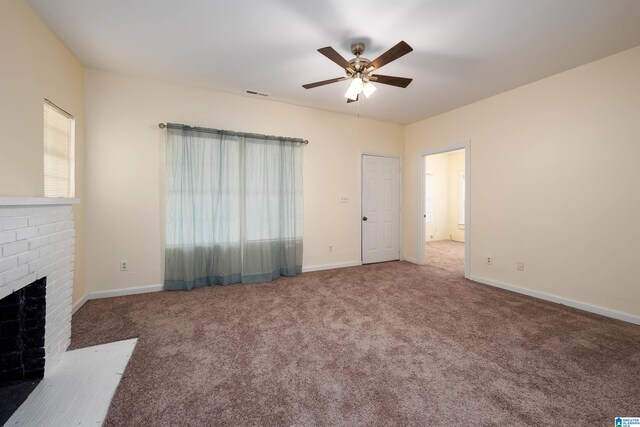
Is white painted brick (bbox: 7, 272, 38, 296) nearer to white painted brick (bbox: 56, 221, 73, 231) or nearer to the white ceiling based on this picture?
white painted brick (bbox: 56, 221, 73, 231)

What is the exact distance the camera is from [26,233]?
150 cm

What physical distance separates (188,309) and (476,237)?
410cm

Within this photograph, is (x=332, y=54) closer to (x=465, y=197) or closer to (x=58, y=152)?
(x=58, y=152)

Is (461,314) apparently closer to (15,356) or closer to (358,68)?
(358,68)

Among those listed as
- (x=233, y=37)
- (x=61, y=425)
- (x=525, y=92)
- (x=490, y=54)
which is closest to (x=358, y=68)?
(x=233, y=37)

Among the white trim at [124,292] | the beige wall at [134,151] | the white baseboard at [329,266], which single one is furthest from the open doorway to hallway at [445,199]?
the white trim at [124,292]

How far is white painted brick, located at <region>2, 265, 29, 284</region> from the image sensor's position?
53.6 inches

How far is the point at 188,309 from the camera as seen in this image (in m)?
2.75

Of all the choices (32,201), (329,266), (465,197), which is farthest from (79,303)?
(465,197)

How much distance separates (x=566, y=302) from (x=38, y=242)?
496 cm

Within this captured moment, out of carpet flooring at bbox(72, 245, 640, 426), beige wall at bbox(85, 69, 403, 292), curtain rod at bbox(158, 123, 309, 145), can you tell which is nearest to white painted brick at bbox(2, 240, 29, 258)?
carpet flooring at bbox(72, 245, 640, 426)

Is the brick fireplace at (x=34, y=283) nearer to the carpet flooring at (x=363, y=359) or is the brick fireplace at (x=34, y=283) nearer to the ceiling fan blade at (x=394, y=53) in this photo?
the carpet flooring at (x=363, y=359)

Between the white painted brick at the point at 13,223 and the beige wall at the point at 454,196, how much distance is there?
8256 millimetres

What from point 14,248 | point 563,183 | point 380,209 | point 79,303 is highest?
point 563,183
